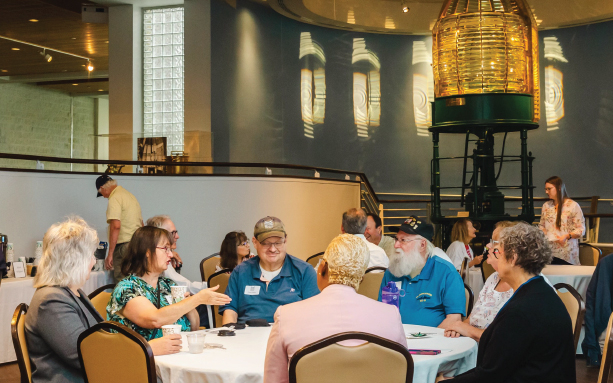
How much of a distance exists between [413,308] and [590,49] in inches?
436

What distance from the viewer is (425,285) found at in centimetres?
382

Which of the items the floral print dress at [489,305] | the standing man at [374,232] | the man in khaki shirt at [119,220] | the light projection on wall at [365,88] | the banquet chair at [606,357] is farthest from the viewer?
the light projection on wall at [365,88]

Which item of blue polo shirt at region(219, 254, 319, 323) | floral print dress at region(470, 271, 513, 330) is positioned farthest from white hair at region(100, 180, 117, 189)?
floral print dress at region(470, 271, 513, 330)

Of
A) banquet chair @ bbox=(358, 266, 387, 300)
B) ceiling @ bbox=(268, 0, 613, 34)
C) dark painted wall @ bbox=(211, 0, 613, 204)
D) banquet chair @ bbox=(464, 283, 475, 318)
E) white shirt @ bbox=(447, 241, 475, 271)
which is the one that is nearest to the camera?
banquet chair @ bbox=(464, 283, 475, 318)

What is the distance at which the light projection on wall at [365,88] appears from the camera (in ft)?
45.1

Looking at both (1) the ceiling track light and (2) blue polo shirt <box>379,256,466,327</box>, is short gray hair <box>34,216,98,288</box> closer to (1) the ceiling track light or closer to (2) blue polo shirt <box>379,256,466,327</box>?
(2) blue polo shirt <box>379,256,466,327</box>

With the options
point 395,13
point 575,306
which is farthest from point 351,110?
point 575,306

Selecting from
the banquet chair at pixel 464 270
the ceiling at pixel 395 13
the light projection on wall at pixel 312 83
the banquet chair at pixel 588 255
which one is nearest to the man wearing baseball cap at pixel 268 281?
the banquet chair at pixel 464 270

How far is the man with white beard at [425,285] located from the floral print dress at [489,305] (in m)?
0.27

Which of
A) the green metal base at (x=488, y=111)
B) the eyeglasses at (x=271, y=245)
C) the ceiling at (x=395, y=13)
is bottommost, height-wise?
the eyeglasses at (x=271, y=245)

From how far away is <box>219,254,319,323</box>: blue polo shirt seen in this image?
3857 millimetres

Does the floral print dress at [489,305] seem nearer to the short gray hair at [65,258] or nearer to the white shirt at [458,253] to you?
the short gray hair at [65,258]

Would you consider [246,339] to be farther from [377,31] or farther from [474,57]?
[377,31]

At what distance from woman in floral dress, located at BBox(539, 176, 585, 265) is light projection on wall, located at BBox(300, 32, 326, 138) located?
710cm
